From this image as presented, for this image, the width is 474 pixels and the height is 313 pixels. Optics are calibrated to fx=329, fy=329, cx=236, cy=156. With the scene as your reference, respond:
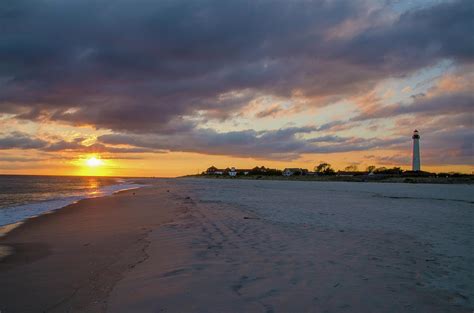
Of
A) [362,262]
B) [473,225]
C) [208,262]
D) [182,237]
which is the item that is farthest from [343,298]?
[473,225]

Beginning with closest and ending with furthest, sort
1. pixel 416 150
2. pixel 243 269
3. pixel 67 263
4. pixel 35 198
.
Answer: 1. pixel 243 269
2. pixel 67 263
3. pixel 35 198
4. pixel 416 150

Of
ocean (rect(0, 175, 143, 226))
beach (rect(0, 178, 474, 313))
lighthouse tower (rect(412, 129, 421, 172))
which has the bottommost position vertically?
ocean (rect(0, 175, 143, 226))

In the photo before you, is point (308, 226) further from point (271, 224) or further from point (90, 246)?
point (90, 246)

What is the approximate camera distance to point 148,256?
7.51 meters

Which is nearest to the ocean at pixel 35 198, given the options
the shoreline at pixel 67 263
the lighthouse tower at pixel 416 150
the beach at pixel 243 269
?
the shoreline at pixel 67 263

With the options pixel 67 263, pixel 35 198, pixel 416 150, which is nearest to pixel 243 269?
pixel 67 263

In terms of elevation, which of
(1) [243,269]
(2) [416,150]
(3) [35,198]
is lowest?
(3) [35,198]

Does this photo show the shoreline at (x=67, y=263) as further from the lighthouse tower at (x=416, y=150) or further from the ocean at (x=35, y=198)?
the lighthouse tower at (x=416, y=150)

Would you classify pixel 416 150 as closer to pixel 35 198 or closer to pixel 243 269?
pixel 35 198

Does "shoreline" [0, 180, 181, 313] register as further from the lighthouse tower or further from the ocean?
the lighthouse tower

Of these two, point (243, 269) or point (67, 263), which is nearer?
point (243, 269)

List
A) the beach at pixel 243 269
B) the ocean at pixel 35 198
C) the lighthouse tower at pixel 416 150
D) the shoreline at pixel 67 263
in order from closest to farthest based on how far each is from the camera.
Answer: the beach at pixel 243 269 < the shoreline at pixel 67 263 < the ocean at pixel 35 198 < the lighthouse tower at pixel 416 150

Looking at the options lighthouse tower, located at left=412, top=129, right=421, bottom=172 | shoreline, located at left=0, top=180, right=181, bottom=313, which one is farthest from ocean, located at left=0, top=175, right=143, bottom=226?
lighthouse tower, located at left=412, top=129, right=421, bottom=172

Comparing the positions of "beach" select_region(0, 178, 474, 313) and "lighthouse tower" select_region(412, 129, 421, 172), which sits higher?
"lighthouse tower" select_region(412, 129, 421, 172)
